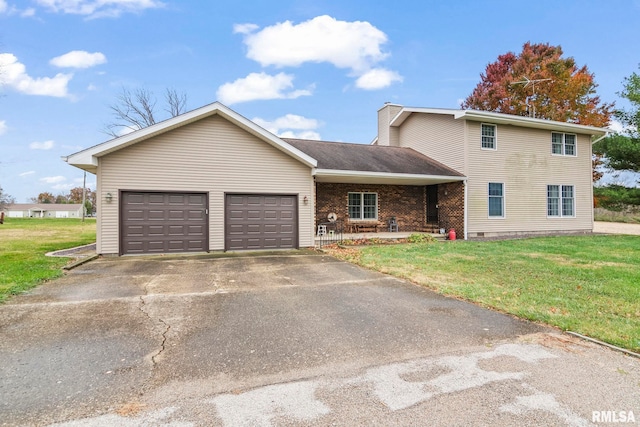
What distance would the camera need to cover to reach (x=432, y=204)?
54.5 ft

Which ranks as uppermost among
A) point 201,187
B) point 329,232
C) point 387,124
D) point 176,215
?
point 387,124

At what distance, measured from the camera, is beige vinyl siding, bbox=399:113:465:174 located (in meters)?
15.0

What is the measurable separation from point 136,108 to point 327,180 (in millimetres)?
19879

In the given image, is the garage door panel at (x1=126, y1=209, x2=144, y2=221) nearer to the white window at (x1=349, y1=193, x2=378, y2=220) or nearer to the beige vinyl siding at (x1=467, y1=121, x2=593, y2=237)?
the white window at (x1=349, y1=193, x2=378, y2=220)

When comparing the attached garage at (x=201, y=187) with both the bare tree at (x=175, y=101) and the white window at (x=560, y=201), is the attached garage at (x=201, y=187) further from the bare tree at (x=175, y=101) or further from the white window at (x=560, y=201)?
the bare tree at (x=175, y=101)

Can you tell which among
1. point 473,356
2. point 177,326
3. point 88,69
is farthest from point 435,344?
point 88,69

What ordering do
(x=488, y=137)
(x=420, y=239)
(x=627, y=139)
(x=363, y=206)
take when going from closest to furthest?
1. (x=420, y=239)
2. (x=488, y=137)
3. (x=363, y=206)
4. (x=627, y=139)

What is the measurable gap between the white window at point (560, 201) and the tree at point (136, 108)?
26.8 meters

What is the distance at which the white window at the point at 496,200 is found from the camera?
50.1ft

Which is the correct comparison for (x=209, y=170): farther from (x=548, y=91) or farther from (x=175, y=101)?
(x=548, y=91)

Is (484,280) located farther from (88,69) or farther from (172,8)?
(88,69)

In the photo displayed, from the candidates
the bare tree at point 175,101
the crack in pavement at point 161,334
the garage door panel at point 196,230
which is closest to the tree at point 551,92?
the bare tree at point 175,101

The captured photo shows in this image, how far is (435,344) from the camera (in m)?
3.67

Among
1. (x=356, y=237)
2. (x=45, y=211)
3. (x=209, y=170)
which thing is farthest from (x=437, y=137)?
(x=45, y=211)
